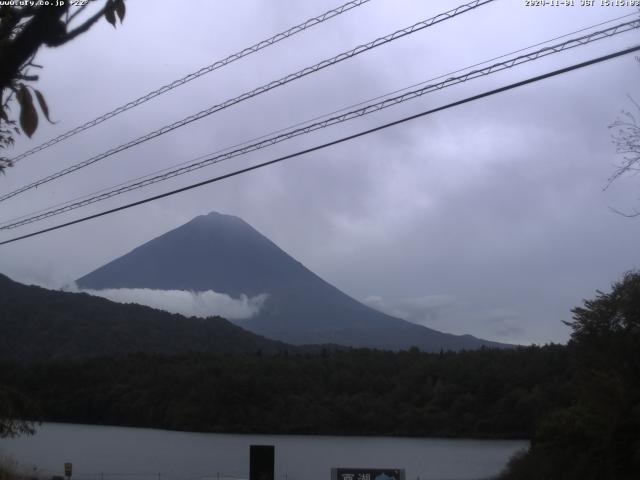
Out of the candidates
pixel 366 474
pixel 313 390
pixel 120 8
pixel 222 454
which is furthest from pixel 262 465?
pixel 313 390

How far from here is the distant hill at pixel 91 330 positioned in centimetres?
7362

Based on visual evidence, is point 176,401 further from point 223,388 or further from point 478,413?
point 478,413

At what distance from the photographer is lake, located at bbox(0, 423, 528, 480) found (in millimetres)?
41500

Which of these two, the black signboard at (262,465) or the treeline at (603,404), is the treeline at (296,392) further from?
the black signboard at (262,465)

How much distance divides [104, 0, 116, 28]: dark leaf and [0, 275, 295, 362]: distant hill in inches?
2788

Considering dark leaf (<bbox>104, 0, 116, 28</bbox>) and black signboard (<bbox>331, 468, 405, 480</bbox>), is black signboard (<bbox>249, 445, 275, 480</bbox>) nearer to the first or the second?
black signboard (<bbox>331, 468, 405, 480</bbox>)

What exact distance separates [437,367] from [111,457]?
33.3 meters

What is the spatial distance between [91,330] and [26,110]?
285 ft

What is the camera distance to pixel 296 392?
2970 inches

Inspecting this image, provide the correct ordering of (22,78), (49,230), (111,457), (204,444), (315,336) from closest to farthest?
(22,78) → (49,230) → (111,457) → (204,444) → (315,336)

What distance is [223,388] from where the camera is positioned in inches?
2908

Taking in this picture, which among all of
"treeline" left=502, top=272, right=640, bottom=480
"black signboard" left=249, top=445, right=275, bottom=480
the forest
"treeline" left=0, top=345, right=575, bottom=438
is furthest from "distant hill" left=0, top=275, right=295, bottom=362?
"black signboard" left=249, top=445, right=275, bottom=480

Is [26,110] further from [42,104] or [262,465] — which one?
[262,465]

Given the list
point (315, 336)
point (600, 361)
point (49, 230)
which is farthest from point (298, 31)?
point (315, 336)
